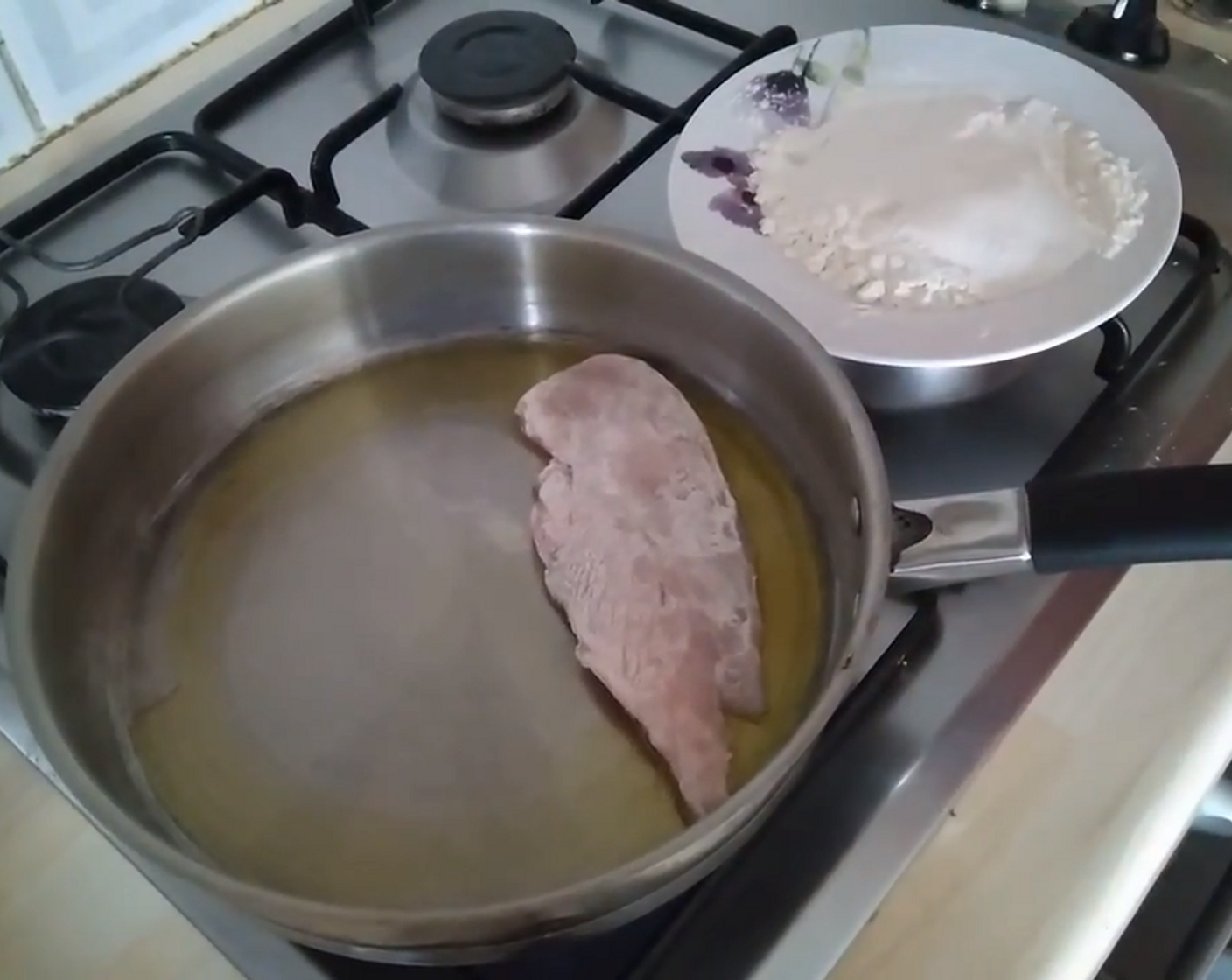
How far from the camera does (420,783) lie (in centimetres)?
45

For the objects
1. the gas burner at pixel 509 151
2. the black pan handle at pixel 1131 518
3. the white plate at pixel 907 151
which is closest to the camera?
the black pan handle at pixel 1131 518

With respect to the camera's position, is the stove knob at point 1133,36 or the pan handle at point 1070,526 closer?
the pan handle at point 1070,526

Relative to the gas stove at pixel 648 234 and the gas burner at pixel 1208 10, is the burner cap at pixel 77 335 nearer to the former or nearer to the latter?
the gas stove at pixel 648 234

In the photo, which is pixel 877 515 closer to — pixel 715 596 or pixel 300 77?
pixel 715 596

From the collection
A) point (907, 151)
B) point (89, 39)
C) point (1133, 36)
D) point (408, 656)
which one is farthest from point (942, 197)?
point (89, 39)

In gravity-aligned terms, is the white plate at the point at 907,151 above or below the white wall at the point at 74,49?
below

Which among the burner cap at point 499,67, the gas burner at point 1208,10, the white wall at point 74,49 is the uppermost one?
the white wall at point 74,49

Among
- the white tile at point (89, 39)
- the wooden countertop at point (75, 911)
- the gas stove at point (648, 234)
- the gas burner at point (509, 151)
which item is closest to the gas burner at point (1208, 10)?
the gas stove at point (648, 234)

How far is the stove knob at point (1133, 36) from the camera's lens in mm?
699

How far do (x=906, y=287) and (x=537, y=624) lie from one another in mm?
216

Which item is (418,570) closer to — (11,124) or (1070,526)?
(1070,526)

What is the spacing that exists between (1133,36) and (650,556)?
17.4 inches

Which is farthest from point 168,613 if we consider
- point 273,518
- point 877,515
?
point 877,515

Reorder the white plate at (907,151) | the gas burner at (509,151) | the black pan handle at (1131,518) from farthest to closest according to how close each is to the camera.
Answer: the gas burner at (509,151), the white plate at (907,151), the black pan handle at (1131,518)
